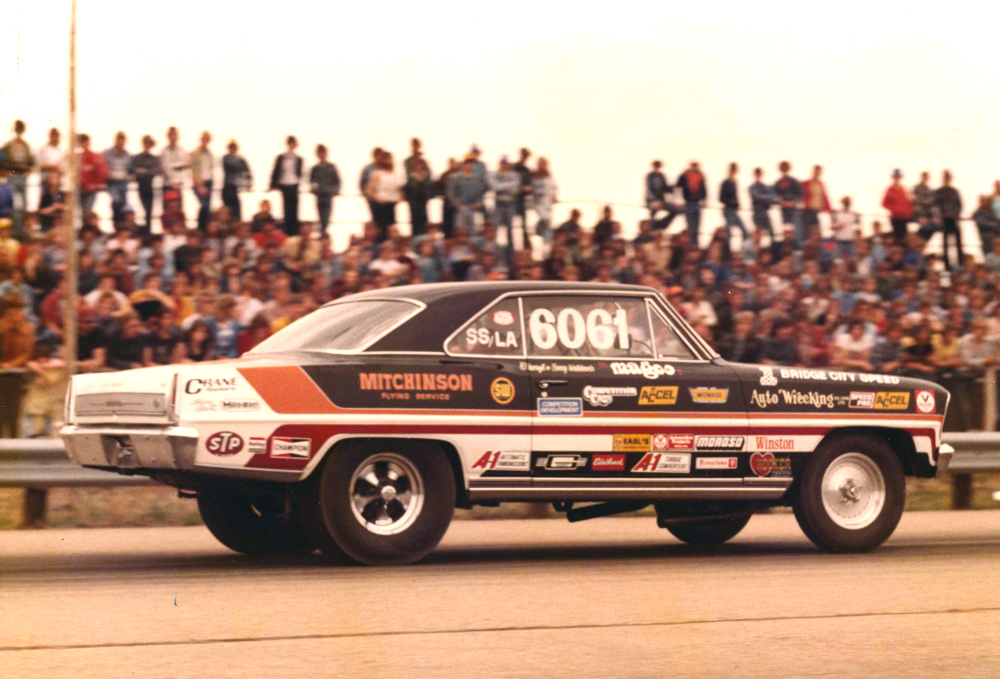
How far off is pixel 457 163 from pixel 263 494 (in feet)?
29.3

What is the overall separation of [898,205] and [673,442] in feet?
37.8

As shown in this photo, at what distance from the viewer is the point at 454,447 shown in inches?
339

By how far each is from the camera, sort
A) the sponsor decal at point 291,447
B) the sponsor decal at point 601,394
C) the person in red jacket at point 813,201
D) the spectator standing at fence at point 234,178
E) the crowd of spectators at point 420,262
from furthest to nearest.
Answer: the person in red jacket at point 813,201 → the spectator standing at fence at point 234,178 → the crowd of spectators at point 420,262 → the sponsor decal at point 601,394 → the sponsor decal at point 291,447

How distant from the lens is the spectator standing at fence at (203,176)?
620 inches

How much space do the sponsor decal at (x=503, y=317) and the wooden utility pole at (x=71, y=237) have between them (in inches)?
191

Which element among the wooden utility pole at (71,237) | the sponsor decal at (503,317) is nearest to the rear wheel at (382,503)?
the sponsor decal at (503,317)

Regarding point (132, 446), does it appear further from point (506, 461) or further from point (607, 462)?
point (607, 462)

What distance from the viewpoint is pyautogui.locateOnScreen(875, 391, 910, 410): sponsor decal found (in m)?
9.81

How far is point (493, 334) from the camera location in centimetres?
889

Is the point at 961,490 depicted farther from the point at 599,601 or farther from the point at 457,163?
the point at 599,601

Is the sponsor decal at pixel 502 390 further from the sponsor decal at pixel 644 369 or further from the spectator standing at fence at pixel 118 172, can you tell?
the spectator standing at fence at pixel 118 172

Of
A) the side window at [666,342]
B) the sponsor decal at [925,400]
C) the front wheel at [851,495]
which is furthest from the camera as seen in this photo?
the sponsor decal at [925,400]

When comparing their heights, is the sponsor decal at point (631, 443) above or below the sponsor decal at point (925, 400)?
below

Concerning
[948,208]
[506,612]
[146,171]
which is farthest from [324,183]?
[506,612]
